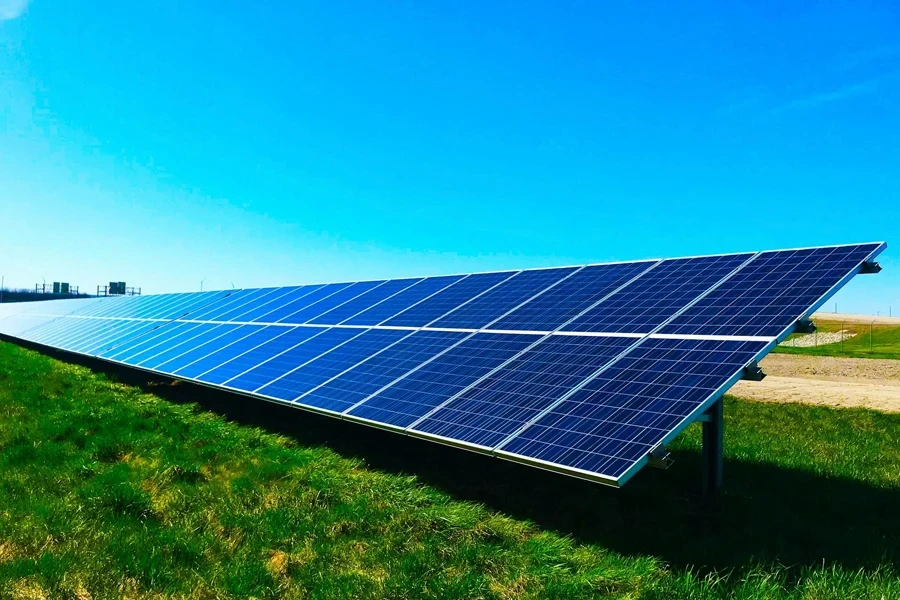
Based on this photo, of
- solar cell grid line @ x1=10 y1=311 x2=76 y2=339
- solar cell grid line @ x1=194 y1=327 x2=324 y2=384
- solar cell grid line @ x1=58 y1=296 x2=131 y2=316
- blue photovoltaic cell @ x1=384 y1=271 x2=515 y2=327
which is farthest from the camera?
solar cell grid line @ x1=58 y1=296 x2=131 y2=316

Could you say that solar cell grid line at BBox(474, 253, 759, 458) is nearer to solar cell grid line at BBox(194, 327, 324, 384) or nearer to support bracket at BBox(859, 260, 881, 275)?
support bracket at BBox(859, 260, 881, 275)

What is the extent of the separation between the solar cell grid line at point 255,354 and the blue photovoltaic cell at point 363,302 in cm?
66

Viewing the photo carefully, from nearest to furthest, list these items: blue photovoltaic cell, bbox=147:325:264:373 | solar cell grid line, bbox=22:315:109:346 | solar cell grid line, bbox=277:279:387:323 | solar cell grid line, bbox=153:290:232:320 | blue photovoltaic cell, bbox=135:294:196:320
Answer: blue photovoltaic cell, bbox=147:325:264:373, solar cell grid line, bbox=277:279:387:323, solar cell grid line, bbox=153:290:232:320, blue photovoltaic cell, bbox=135:294:196:320, solar cell grid line, bbox=22:315:109:346

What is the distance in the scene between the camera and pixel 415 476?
938 centimetres

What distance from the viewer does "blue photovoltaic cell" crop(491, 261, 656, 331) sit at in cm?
1171

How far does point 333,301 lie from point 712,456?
13.8 metres

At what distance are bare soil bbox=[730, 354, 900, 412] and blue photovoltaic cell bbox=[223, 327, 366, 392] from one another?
13661mm

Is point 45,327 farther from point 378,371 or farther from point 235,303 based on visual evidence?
point 378,371

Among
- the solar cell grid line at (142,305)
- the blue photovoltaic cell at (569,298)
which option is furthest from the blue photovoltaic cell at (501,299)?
the solar cell grid line at (142,305)

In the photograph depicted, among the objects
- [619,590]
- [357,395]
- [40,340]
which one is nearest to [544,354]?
[357,395]

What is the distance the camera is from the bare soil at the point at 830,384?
20.1 meters

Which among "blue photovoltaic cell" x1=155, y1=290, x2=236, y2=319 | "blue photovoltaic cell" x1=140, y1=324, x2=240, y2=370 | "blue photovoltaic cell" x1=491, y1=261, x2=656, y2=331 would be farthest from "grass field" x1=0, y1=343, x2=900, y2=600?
"blue photovoltaic cell" x1=155, y1=290, x2=236, y2=319

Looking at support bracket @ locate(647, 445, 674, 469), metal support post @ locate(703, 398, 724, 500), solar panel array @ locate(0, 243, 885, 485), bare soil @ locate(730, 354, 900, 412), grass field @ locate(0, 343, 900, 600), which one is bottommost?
bare soil @ locate(730, 354, 900, 412)

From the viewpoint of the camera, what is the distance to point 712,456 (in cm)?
848
